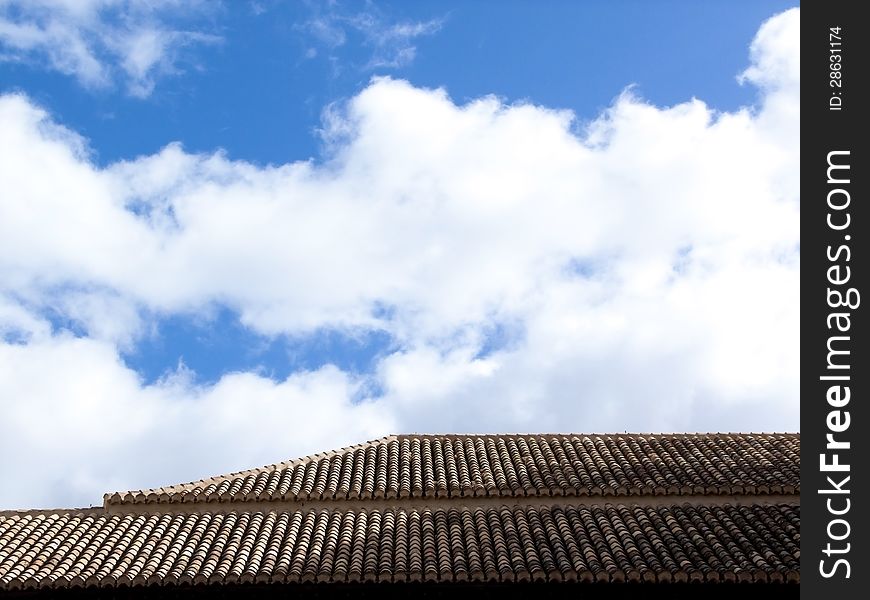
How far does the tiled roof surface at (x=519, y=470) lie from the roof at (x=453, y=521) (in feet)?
0.10

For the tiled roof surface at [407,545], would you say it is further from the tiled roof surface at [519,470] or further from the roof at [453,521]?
the tiled roof surface at [519,470]

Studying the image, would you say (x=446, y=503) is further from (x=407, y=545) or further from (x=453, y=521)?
(x=407, y=545)

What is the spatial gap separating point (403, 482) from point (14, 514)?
5.26 metres

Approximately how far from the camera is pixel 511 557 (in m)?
12.2

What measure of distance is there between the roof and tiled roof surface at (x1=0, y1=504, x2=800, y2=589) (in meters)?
0.02

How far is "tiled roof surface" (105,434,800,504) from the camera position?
46.6 ft

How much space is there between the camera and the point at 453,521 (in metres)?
13.5
